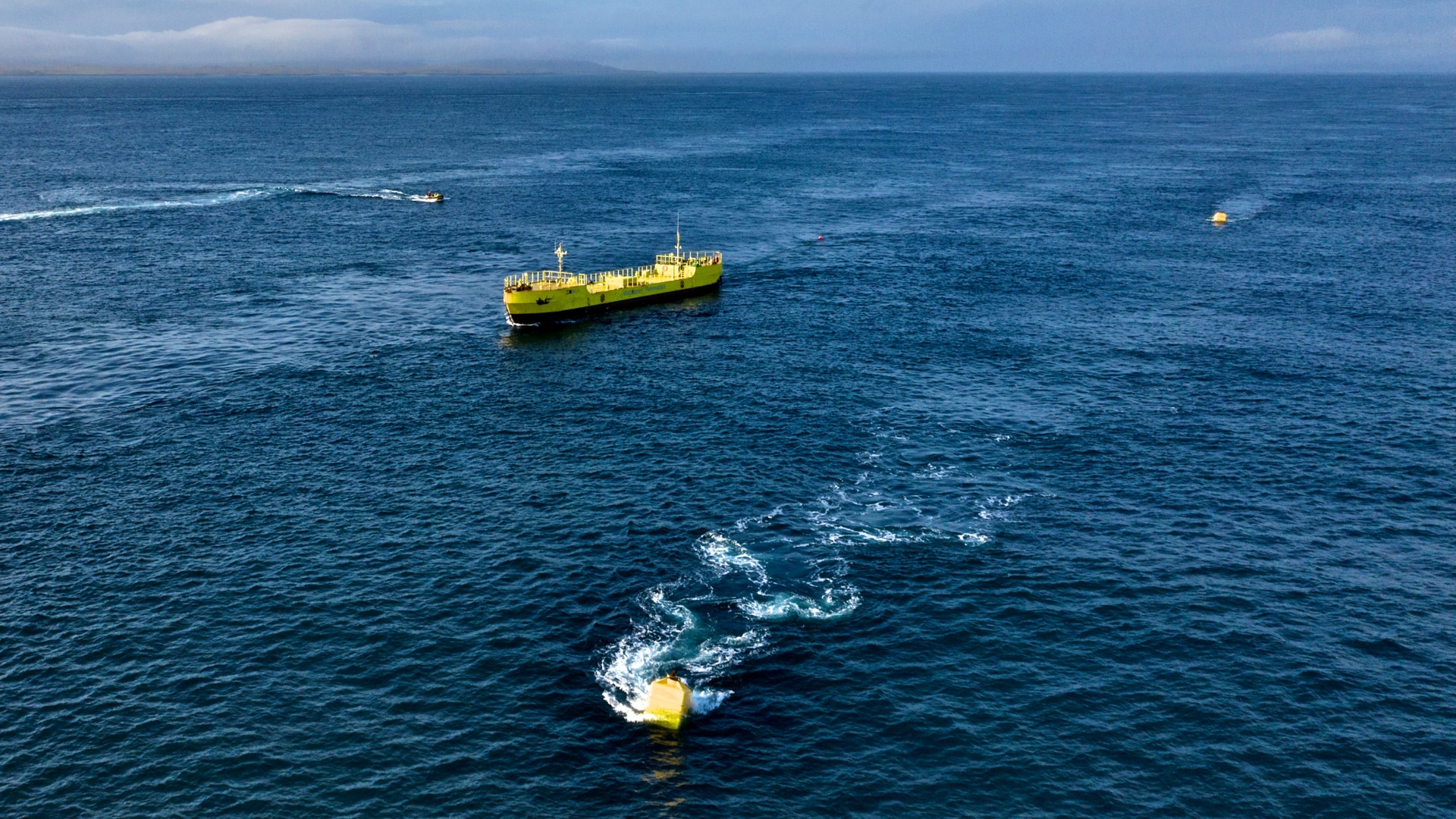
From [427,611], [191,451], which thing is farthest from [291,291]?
[427,611]

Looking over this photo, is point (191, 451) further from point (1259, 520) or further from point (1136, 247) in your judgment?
point (1136, 247)

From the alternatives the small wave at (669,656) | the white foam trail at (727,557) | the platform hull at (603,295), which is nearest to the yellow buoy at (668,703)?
the small wave at (669,656)

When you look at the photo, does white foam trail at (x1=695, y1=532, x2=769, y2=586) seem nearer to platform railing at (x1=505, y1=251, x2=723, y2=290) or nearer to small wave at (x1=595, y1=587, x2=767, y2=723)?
small wave at (x1=595, y1=587, x2=767, y2=723)

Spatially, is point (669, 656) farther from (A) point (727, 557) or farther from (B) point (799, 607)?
(A) point (727, 557)

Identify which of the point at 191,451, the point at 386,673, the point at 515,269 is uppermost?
the point at 515,269

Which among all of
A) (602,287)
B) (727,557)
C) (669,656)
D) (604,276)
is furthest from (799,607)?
(604,276)
